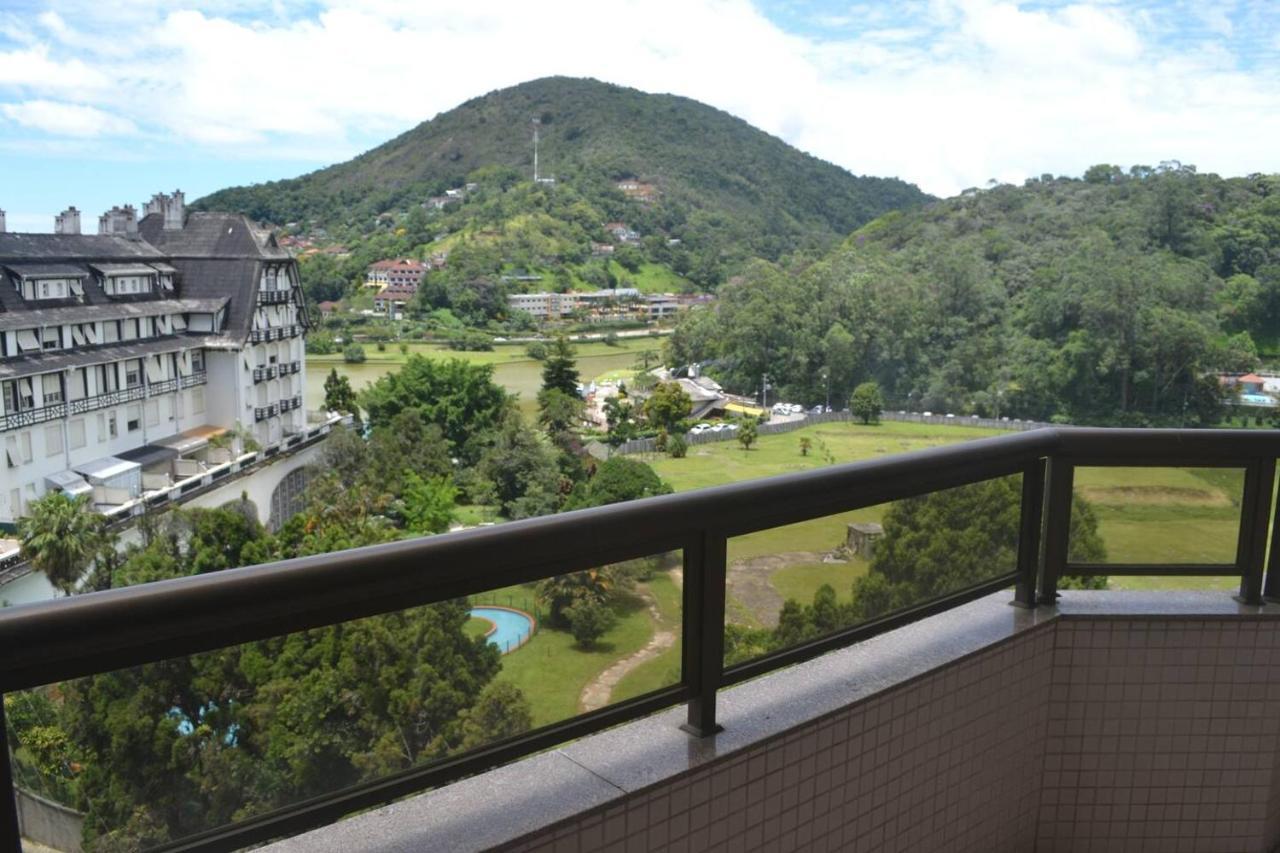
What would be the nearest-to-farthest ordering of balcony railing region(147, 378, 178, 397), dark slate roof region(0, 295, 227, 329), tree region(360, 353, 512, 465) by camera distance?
dark slate roof region(0, 295, 227, 329) < balcony railing region(147, 378, 178, 397) < tree region(360, 353, 512, 465)

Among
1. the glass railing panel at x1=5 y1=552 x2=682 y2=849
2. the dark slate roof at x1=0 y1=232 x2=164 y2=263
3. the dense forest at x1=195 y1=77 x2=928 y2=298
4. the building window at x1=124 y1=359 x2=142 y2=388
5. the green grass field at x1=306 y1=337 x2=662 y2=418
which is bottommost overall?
the green grass field at x1=306 y1=337 x2=662 y2=418

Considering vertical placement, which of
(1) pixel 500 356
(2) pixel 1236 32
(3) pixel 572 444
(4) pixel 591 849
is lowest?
(3) pixel 572 444

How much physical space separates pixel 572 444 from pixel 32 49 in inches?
1549

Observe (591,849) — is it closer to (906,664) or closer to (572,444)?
(906,664)

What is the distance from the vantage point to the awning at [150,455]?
2730 cm

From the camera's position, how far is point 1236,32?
2042 centimetres

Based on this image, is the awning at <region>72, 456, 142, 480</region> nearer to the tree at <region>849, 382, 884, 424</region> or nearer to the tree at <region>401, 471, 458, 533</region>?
the tree at <region>401, 471, 458, 533</region>

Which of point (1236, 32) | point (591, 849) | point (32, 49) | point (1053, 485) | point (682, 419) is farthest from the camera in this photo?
point (32, 49)

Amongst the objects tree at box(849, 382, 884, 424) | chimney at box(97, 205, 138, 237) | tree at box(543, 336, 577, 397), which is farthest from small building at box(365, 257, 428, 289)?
tree at box(849, 382, 884, 424)

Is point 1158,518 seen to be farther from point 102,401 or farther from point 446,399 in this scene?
point 446,399

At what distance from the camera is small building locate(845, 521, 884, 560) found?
1457 millimetres

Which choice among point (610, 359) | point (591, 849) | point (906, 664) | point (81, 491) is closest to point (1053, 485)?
point (906, 664)

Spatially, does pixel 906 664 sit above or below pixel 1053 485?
below

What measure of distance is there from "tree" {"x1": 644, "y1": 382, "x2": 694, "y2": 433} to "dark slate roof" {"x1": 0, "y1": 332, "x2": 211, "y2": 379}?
1483 cm
